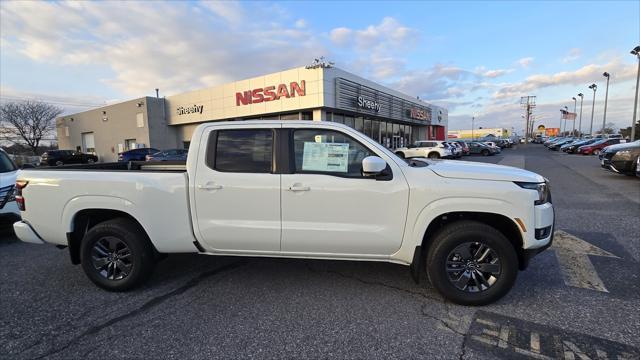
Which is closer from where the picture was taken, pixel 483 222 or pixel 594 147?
pixel 483 222

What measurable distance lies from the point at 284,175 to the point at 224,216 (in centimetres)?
77

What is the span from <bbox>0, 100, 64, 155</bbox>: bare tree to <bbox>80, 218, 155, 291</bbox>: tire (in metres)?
64.8

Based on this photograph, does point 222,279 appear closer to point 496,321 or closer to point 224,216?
point 224,216

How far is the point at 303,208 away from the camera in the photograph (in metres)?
3.51

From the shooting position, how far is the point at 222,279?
4164 mm

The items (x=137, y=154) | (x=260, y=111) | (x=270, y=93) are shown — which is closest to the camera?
(x=270, y=93)

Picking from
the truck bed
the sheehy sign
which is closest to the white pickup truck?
the truck bed

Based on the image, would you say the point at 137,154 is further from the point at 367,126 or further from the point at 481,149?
the point at 481,149

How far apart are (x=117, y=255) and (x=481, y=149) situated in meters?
37.8

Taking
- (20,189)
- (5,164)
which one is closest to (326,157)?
(20,189)

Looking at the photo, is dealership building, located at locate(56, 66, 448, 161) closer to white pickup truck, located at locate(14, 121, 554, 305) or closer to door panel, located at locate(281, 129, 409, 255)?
white pickup truck, located at locate(14, 121, 554, 305)

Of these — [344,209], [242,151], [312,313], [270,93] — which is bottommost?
[312,313]

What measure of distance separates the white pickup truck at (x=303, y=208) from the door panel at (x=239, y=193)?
0.01 meters

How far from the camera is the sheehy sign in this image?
23.9m
